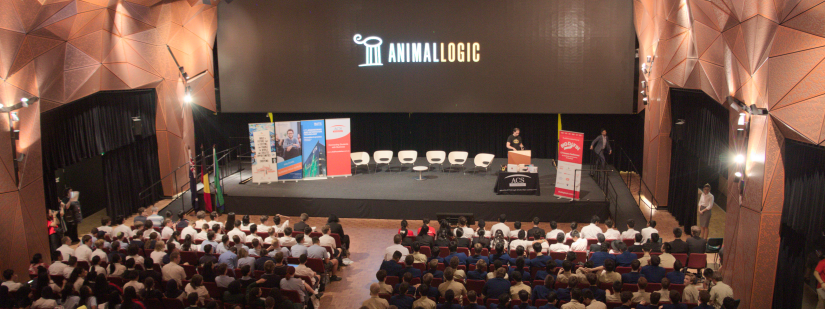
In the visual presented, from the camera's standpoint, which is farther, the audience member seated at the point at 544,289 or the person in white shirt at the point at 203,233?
the person in white shirt at the point at 203,233

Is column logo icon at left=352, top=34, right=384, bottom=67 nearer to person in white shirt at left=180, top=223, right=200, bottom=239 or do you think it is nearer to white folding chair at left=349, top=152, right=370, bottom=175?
white folding chair at left=349, top=152, right=370, bottom=175

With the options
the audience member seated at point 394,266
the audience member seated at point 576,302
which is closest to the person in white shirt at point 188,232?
the audience member seated at point 394,266

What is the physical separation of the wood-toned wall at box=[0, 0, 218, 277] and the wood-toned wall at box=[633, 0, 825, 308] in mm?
11119

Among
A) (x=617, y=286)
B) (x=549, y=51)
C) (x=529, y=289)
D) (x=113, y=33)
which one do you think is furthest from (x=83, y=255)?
(x=549, y=51)

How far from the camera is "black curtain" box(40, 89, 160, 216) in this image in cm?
1164

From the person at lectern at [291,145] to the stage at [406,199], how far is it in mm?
731

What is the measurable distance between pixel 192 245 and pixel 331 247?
2.29 meters

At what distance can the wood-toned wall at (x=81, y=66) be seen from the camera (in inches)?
383

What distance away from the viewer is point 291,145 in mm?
14836

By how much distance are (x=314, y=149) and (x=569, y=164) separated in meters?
6.39

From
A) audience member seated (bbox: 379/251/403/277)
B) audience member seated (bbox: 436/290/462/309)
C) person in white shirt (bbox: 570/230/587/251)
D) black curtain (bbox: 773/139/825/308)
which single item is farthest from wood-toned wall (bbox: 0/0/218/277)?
black curtain (bbox: 773/139/825/308)

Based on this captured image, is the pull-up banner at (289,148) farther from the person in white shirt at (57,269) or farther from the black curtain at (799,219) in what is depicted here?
the black curtain at (799,219)

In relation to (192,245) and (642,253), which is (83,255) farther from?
(642,253)

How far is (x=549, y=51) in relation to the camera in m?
15.6
